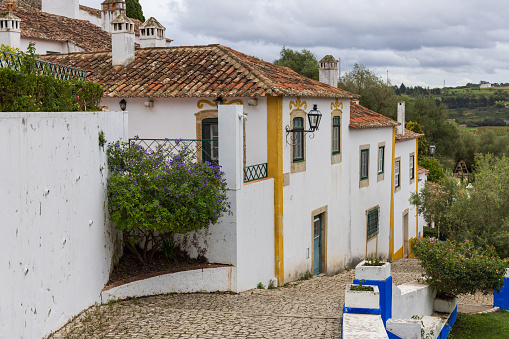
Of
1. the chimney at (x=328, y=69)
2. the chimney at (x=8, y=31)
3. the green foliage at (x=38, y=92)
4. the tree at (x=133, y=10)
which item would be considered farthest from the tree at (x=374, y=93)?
the green foliage at (x=38, y=92)

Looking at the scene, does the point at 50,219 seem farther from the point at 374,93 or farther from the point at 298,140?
the point at 374,93

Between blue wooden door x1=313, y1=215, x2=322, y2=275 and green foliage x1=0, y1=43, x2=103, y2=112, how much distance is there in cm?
766

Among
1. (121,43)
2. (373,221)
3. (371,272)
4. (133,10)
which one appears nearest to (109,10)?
(133,10)

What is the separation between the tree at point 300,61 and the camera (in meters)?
40.0

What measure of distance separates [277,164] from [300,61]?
30.2 meters

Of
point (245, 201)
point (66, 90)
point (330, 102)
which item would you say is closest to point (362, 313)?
point (245, 201)

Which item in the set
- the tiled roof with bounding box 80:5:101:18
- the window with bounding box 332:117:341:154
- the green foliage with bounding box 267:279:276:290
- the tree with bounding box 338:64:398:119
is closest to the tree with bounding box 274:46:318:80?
the tree with bounding box 338:64:398:119

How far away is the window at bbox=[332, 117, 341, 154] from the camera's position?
52.5 ft

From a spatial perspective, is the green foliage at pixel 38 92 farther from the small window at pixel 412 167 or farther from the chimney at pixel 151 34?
the small window at pixel 412 167

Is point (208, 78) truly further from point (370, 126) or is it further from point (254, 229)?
point (370, 126)

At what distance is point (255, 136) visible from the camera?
12836 millimetres

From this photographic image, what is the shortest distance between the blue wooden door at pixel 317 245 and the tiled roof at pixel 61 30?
12.5 meters

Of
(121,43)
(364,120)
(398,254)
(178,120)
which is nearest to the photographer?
(178,120)

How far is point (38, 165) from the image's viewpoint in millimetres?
6742
